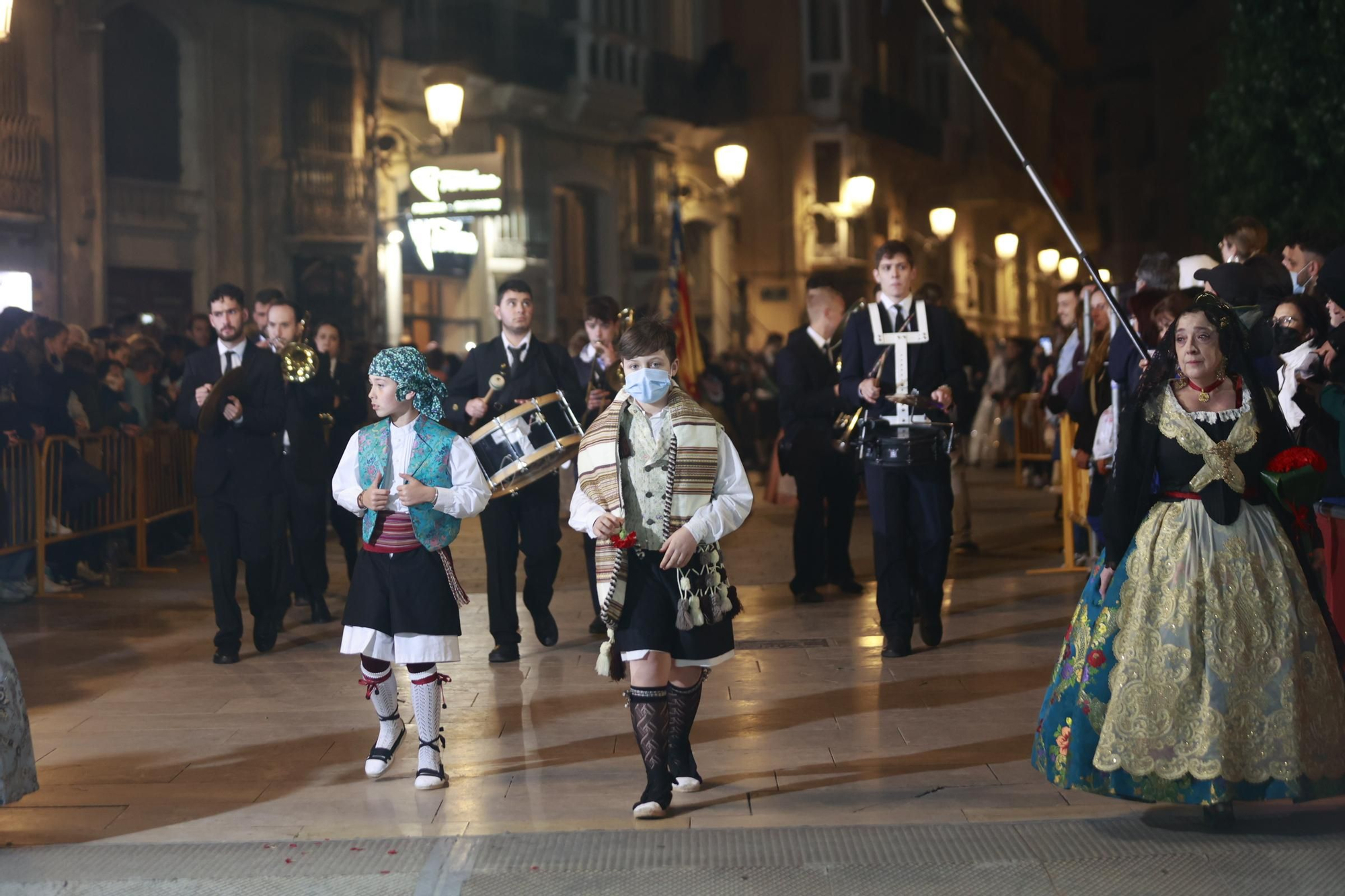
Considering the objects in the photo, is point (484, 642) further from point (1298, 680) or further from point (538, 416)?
point (1298, 680)

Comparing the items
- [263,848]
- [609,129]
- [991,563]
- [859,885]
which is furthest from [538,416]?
[609,129]

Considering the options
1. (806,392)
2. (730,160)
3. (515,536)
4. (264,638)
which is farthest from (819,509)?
(730,160)

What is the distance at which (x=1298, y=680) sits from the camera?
16.6ft

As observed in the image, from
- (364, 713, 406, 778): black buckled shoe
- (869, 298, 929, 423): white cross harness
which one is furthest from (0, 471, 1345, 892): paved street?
(869, 298, 929, 423): white cross harness

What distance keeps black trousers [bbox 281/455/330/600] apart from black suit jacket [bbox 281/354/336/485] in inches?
1.6

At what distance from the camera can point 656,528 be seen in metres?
5.59

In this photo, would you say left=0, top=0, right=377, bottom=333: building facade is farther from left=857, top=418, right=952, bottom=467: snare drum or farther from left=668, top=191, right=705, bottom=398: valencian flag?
left=857, top=418, right=952, bottom=467: snare drum

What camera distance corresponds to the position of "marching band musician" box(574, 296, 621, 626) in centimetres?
914

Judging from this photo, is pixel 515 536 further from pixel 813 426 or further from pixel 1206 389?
pixel 1206 389

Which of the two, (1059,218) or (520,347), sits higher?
(1059,218)

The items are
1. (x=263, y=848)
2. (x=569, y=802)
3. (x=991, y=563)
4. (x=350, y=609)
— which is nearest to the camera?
(x=263, y=848)

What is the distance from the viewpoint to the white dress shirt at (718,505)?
554cm

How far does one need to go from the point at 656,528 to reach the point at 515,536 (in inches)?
132

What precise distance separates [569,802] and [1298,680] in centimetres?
243
